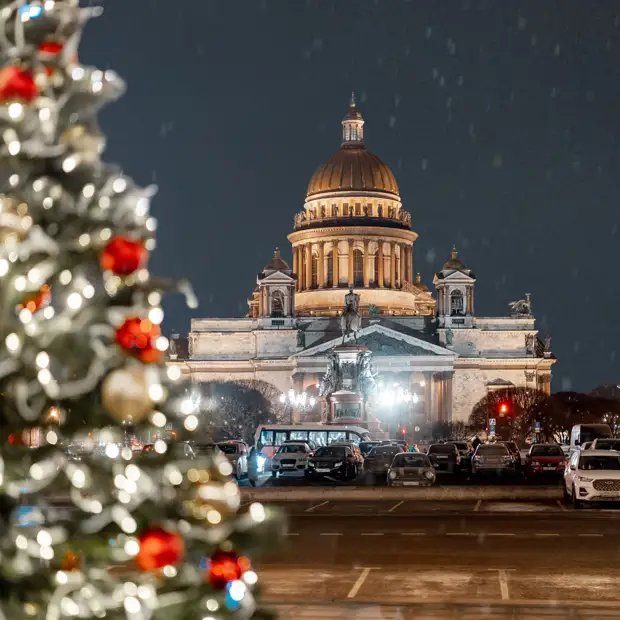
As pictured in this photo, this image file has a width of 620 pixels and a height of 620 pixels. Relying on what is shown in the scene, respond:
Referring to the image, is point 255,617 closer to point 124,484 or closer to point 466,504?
point 124,484

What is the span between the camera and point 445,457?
5641 cm

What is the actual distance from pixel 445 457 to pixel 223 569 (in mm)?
51202

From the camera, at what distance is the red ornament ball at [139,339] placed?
5398mm

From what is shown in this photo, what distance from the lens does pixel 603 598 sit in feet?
48.2

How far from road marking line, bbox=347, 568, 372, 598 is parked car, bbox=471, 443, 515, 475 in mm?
34808

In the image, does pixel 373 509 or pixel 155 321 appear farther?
pixel 373 509

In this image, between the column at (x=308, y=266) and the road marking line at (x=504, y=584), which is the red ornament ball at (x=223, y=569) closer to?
the road marking line at (x=504, y=584)

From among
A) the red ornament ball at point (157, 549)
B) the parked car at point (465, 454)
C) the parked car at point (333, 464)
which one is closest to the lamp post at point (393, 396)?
the parked car at point (465, 454)

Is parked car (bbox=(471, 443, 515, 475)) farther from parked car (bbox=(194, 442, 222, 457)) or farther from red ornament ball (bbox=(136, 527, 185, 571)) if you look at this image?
red ornament ball (bbox=(136, 527, 185, 571))

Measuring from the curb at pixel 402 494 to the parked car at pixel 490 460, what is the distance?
15.9 metres

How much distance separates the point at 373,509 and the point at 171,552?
25.8m

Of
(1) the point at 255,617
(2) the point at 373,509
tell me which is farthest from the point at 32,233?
(2) the point at 373,509

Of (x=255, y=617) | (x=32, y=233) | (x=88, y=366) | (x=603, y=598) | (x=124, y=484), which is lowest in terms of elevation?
(x=603, y=598)

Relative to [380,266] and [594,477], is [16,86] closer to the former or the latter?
[594,477]
